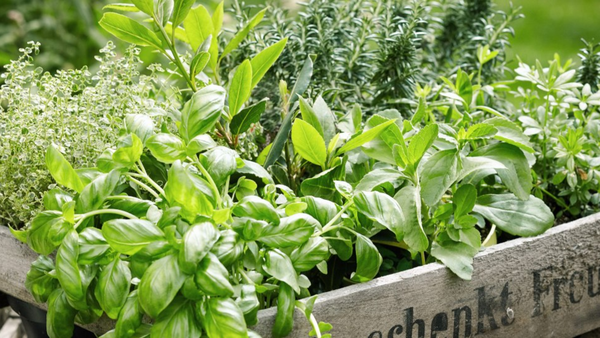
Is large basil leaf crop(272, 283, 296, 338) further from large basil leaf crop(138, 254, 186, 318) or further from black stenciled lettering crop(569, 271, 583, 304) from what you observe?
black stenciled lettering crop(569, 271, 583, 304)

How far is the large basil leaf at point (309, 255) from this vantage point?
0.85 meters

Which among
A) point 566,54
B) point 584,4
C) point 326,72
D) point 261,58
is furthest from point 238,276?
point 584,4

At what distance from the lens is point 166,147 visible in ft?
2.73

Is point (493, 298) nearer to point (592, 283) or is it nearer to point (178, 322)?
point (592, 283)

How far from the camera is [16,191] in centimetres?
105

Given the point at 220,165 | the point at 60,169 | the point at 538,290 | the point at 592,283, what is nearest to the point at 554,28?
the point at 592,283

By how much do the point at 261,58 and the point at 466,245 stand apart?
424mm

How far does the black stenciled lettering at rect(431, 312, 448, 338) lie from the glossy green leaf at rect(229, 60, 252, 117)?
1.40 ft

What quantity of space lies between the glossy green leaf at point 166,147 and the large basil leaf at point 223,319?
0.61 feet

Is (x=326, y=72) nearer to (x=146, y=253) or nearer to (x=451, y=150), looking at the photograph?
(x=451, y=150)

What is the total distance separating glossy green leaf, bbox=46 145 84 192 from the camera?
0.86 metres

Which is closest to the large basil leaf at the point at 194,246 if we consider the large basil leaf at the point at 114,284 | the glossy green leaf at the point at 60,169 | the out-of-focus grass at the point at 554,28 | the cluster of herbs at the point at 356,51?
the large basil leaf at the point at 114,284

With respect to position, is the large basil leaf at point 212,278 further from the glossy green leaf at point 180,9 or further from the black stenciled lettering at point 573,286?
the black stenciled lettering at point 573,286

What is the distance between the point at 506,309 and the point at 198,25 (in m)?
0.67
